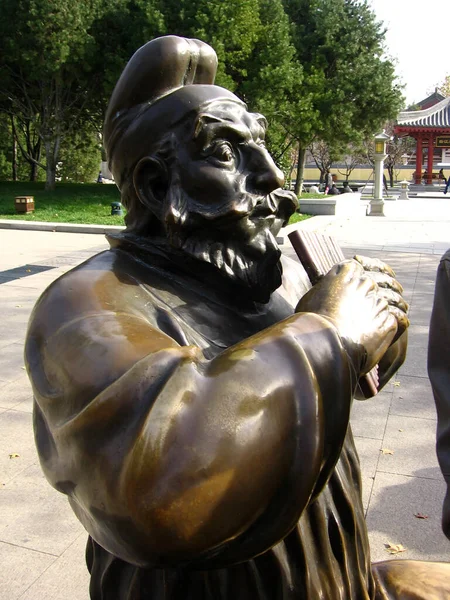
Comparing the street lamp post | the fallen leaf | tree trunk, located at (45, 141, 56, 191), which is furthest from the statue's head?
tree trunk, located at (45, 141, 56, 191)

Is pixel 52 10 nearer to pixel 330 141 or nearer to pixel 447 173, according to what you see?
pixel 330 141

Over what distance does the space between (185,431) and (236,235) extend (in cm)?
50

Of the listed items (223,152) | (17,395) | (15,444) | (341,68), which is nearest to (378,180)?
(341,68)

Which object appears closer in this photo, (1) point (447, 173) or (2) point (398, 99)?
(2) point (398, 99)

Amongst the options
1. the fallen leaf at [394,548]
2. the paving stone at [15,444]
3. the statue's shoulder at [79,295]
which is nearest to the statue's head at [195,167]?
the statue's shoulder at [79,295]

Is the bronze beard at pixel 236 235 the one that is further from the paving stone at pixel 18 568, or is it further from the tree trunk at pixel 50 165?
the tree trunk at pixel 50 165

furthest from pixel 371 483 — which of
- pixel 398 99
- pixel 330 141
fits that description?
pixel 398 99

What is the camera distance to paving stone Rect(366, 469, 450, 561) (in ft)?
10.5

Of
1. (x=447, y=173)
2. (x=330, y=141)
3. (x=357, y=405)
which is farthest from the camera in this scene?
(x=447, y=173)

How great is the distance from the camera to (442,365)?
63.9 inches

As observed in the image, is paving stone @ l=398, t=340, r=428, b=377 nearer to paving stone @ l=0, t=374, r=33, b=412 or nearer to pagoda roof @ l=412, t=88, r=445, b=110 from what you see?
paving stone @ l=0, t=374, r=33, b=412

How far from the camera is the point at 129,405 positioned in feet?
3.04

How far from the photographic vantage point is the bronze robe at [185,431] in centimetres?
90

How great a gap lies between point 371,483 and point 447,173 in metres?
51.7
